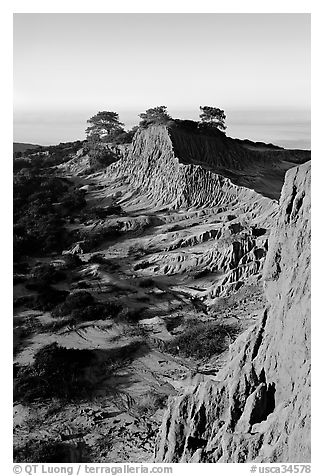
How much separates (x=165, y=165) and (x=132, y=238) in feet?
29.4

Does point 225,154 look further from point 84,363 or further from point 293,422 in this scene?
point 293,422

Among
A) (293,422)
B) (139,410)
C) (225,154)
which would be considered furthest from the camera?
(225,154)

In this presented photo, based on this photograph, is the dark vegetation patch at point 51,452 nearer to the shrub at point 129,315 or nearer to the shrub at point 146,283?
the shrub at point 129,315

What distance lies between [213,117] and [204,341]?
33.9 m

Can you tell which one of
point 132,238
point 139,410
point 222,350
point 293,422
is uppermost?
point 132,238

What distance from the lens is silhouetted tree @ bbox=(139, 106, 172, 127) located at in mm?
44312

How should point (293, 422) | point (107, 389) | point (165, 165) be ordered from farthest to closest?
point (165, 165) < point (107, 389) < point (293, 422)

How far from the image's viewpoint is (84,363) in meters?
14.5

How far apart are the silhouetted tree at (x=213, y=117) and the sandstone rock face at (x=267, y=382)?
120ft

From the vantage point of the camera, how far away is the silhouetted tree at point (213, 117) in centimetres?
4422

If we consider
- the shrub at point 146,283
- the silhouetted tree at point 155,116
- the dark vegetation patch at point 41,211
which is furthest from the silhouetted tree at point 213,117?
the shrub at point 146,283

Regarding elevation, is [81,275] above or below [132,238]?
below

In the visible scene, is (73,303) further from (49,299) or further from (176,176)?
(176,176)

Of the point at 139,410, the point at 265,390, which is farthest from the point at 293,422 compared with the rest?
the point at 139,410
